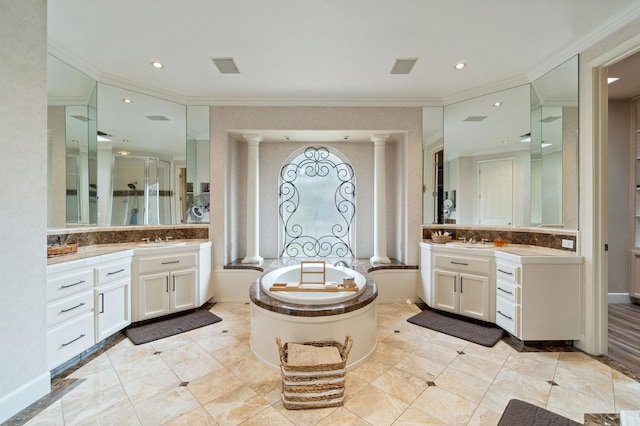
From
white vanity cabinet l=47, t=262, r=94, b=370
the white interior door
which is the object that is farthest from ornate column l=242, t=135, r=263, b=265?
the white interior door

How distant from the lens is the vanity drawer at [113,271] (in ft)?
8.09

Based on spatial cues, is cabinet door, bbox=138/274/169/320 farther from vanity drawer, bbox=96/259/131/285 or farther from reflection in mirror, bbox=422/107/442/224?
reflection in mirror, bbox=422/107/442/224

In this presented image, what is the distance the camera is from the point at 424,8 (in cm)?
202

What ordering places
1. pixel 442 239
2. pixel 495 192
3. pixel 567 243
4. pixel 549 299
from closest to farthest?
pixel 549 299 < pixel 567 243 < pixel 495 192 < pixel 442 239

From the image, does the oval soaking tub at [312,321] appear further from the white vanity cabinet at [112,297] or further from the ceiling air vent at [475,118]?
the ceiling air vent at [475,118]

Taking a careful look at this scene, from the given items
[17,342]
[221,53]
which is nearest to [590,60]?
[221,53]

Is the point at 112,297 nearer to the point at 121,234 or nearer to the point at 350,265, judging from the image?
the point at 121,234

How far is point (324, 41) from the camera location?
240 cm

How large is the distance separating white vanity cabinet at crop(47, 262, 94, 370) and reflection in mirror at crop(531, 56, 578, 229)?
4.50 meters

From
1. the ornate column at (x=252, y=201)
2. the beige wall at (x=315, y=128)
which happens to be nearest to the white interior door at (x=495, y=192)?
the beige wall at (x=315, y=128)

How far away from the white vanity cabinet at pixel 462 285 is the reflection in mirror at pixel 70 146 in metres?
4.07

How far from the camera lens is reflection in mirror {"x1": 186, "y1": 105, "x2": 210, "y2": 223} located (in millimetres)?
3623

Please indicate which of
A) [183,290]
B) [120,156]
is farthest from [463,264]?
[120,156]

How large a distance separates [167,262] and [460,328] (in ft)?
10.9
